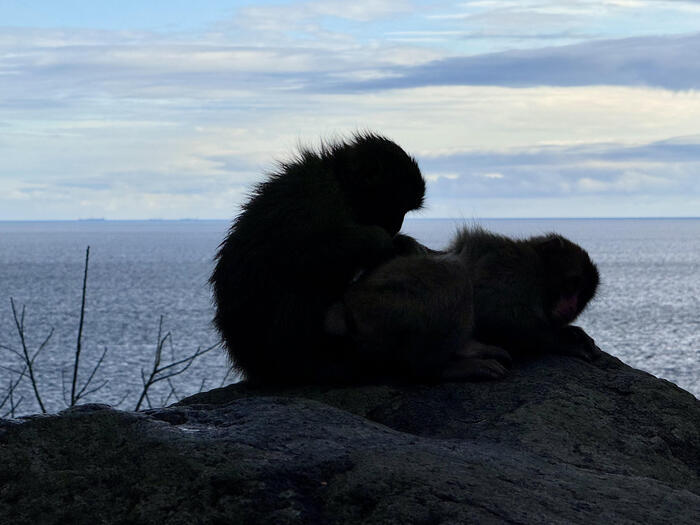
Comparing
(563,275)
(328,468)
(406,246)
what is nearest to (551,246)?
(563,275)

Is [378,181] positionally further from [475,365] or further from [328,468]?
[328,468]

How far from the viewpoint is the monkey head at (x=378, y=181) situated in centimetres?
502

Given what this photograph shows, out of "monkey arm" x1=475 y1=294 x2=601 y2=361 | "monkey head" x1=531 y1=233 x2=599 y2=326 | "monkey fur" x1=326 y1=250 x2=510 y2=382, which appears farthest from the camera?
"monkey head" x1=531 y1=233 x2=599 y2=326

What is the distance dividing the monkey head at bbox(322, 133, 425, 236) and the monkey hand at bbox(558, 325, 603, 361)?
1195 mm

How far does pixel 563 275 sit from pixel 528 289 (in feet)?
0.98

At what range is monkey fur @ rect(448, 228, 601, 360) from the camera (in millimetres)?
5109

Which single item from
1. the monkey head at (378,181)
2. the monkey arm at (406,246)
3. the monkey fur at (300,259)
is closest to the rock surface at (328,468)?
the monkey fur at (300,259)

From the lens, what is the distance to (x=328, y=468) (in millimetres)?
3068

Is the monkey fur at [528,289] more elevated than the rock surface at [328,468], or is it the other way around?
the monkey fur at [528,289]

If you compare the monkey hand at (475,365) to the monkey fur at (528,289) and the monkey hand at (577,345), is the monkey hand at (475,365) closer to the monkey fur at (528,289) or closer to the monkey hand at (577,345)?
the monkey fur at (528,289)

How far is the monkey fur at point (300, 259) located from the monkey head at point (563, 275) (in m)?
0.93

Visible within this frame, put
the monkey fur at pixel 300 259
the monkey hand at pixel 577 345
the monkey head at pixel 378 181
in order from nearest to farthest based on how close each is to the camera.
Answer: the monkey fur at pixel 300 259
the monkey head at pixel 378 181
the monkey hand at pixel 577 345

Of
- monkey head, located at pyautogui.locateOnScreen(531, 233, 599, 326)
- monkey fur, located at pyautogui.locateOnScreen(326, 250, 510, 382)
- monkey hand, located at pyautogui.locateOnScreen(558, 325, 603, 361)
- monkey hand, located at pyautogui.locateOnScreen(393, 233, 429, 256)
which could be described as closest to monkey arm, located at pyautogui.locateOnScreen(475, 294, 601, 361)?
monkey hand, located at pyautogui.locateOnScreen(558, 325, 603, 361)

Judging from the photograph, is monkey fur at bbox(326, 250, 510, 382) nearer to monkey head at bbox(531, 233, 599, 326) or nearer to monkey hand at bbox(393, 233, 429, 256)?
monkey hand at bbox(393, 233, 429, 256)
